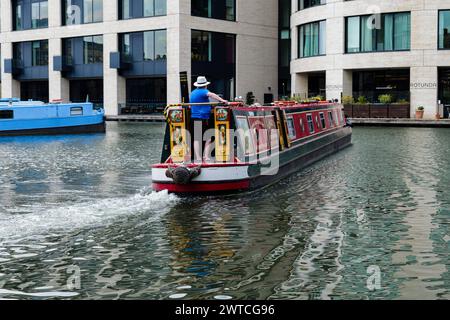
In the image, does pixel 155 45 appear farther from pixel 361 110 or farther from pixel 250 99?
pixel 361 110

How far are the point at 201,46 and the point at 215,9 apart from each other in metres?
3.00

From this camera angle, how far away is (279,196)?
13031 mm

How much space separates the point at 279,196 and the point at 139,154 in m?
9.54

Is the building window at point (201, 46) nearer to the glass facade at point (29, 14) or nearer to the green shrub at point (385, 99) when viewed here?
the glass facade at point (29, 14)

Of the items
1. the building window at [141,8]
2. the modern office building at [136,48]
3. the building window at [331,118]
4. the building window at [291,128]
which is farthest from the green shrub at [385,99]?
the building window at [291,128]

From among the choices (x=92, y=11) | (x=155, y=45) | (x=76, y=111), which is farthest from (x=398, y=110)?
(x=92, y=11)

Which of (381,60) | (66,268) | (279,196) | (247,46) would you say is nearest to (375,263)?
(66,268)

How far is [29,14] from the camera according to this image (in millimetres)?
58312

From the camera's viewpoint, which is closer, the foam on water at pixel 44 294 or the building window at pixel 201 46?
the foam on water at pixel 44 294

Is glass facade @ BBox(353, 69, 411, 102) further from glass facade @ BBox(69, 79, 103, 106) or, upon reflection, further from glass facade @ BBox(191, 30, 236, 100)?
glass facade @ BBox(69, 79, 103, 106)

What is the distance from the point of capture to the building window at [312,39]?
47.0 meters

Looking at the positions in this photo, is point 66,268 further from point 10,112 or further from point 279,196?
point 10,112

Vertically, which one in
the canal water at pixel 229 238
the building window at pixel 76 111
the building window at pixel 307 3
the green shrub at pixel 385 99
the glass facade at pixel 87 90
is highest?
the building window at pixel 307 3

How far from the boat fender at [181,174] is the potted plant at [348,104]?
100 feet
